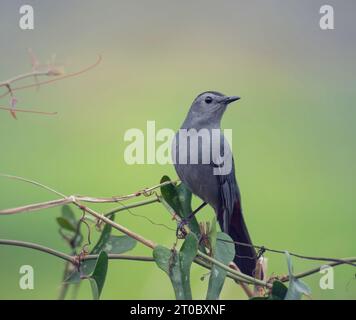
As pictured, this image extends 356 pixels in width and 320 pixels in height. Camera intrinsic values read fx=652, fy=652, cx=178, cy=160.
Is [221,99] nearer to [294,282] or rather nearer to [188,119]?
[188,119]

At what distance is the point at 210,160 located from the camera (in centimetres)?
184

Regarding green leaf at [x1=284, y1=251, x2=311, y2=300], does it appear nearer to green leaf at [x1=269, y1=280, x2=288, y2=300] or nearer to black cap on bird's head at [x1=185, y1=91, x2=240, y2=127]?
green leaf at [x1=269, y1=280, x2=288, y2=300]

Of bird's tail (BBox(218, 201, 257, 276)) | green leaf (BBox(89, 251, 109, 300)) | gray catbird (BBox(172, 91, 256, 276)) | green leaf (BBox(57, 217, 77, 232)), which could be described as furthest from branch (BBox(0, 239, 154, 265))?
gray catbird (BBox(172, 91, 256, 276))

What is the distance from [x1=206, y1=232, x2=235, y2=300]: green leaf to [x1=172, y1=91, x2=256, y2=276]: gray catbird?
24.2 inches

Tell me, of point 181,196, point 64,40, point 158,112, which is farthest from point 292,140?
point 181,196

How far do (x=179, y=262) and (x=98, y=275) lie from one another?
0.12 m

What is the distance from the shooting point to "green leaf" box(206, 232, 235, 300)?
1.00 m

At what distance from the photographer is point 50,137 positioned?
9.18ft

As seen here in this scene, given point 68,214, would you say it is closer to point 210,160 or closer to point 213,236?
point 213,236

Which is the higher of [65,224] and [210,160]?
[210,160]

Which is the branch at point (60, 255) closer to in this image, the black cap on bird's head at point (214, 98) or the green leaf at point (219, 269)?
the green leaf at point (219, 269)

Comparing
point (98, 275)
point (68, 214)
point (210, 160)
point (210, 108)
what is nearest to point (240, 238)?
point (210, 160)

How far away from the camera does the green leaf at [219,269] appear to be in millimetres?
997

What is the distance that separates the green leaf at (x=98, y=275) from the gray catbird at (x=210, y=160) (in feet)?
2.30
